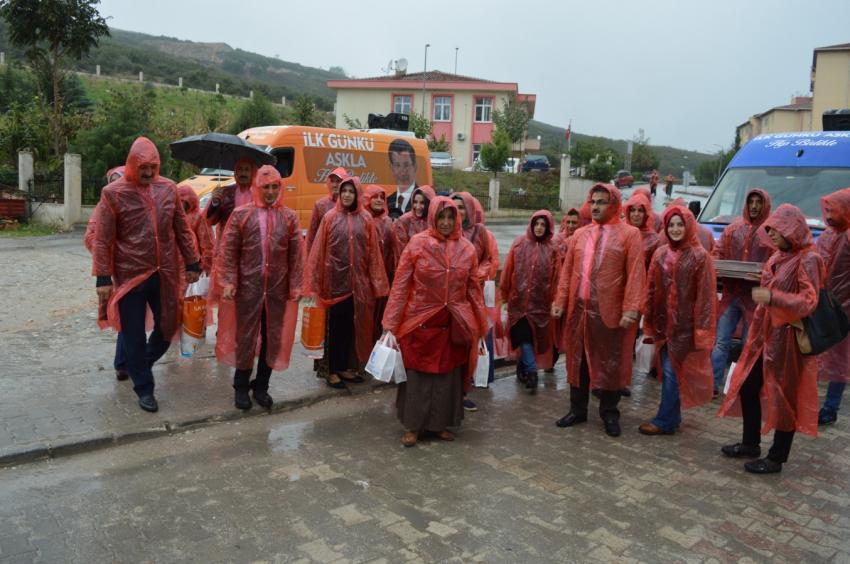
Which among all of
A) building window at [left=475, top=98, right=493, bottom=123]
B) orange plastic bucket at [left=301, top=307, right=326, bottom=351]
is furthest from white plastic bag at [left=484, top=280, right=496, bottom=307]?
building window at [left=475, top=98, right=493, bottom=123]

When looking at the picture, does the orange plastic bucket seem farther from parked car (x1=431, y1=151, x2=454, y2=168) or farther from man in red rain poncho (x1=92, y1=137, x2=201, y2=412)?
parked car (x1=431, y1=151, x2=454, y2=168)

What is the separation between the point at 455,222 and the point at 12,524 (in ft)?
9.96

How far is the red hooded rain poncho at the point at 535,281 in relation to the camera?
20.3 feet

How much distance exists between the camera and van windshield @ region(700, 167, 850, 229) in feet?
24.1

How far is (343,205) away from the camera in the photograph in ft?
18.5

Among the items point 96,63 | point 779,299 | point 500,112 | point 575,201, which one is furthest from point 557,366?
point 96,63

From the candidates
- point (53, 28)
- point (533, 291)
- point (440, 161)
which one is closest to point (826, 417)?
point (533, 291)

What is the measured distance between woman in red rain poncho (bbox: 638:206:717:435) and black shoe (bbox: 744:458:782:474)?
0.61 m

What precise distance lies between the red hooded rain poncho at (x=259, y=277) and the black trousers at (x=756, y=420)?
126 inches

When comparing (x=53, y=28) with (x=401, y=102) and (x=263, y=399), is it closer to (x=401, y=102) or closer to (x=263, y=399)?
(x=263, y=399)

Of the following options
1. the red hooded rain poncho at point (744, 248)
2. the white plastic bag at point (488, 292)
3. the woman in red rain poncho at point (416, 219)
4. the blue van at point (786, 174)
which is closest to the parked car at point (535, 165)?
the blue van at point (786, 174)

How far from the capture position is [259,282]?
16.8 feet

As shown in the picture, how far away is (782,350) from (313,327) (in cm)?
346

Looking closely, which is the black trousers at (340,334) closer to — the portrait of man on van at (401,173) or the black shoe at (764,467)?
the black shoe at (764,467)
